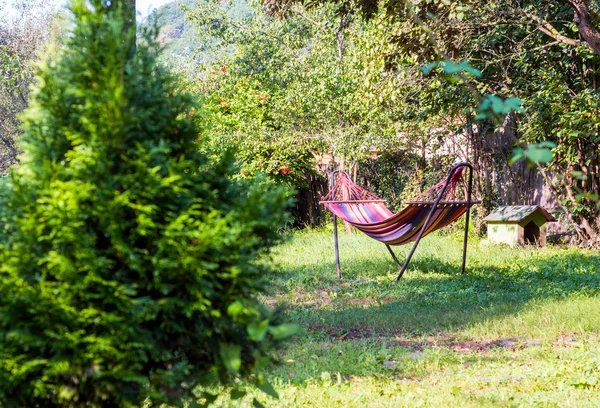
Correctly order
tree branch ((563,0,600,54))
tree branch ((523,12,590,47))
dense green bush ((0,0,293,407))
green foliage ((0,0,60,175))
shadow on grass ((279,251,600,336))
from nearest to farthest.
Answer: dense green bush ((0,0,293,407)) → shadow on grass ((279,251,600,336)) → tree branch ((563,0,600,54)) → tree branch ((523,12,590,47)) → green foliage ((0,0,60,175))

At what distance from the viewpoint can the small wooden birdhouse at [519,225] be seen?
827 centimetres

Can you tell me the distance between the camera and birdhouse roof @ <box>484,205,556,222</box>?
8188 mm

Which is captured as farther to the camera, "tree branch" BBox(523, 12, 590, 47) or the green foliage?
the green foliage

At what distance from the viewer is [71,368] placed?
1.40 meters

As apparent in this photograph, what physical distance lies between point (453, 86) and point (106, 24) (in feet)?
20.0

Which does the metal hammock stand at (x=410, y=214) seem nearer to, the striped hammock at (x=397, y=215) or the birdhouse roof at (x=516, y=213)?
the striped hammock at (x=397, y=215)

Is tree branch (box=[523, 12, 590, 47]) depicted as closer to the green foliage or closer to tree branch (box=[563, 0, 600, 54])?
tree branch (box=[563, 0, 600, 54])

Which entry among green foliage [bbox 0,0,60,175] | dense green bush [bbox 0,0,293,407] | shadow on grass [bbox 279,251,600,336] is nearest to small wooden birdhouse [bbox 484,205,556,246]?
shadow on grass [bbox 279,251,600,336]

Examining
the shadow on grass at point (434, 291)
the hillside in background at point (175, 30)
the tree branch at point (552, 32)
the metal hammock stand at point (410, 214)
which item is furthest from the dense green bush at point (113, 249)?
the tree branch at point (552, 32)

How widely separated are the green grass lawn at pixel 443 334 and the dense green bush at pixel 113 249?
24 cm

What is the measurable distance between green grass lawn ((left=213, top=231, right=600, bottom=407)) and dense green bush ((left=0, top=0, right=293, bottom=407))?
244mm

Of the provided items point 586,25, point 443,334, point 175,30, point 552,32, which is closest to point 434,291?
point 443,334

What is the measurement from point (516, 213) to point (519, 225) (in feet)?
0.53

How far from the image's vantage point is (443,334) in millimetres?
3998
